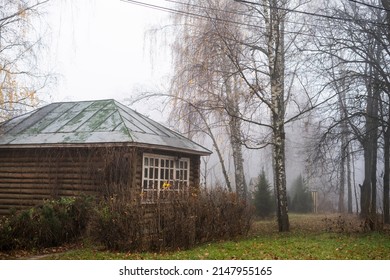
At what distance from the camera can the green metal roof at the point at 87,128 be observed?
38.4 feet

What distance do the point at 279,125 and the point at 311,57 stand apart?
2.24 metres

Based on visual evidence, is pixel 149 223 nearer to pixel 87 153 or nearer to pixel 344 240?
pixel 87 153

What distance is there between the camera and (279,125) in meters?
12.4

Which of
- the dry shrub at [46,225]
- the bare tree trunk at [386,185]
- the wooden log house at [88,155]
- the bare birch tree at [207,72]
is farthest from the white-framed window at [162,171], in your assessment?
the bare tree trunk at [386,185]

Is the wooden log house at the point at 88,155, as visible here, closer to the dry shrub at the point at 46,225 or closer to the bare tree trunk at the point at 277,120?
the dry shrub at the point at 46,225

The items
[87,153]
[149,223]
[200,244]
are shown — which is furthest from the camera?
[87,153]

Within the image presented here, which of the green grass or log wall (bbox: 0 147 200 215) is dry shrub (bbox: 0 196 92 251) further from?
log wall (bbox: 0 147 200 215)

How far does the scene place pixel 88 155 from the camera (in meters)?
11.9

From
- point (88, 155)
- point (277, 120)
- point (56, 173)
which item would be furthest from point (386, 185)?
point (56, 173)

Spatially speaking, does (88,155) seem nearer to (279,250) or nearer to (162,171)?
(162,171)

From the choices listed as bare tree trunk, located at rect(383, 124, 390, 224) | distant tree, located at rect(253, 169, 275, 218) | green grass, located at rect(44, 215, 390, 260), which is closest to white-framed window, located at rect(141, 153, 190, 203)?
green grass, located at rect(44, 215, 390, 260)

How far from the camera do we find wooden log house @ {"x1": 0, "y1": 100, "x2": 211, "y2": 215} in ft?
37.3

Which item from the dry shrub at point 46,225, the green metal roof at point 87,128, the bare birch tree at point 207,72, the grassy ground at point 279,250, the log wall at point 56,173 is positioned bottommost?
the grassy ground at point 279,250
